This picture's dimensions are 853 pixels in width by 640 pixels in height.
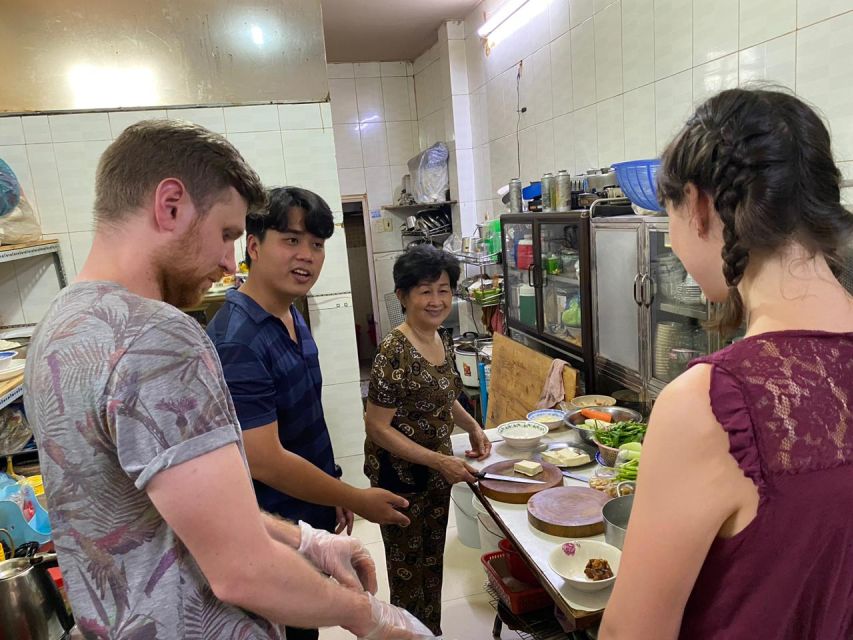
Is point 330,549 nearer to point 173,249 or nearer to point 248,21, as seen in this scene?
point 173,249

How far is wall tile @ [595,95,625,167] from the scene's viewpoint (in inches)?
118

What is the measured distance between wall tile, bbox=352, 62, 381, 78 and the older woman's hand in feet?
16.6

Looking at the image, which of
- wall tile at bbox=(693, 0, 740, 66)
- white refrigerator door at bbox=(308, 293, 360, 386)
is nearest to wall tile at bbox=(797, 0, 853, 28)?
wall tile at bbox=(693, 0, 740, 66)

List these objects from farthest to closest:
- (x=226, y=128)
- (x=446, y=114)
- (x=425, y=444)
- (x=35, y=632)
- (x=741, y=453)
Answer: (x=446, y=114) < (x=226, y=128) < (x=425, y=444) < (x=35, y=632) < (x=741, y=453)

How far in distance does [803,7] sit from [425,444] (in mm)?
2046

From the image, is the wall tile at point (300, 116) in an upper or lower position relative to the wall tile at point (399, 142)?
lower

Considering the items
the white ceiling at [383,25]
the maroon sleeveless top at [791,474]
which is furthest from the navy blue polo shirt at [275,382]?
the white ceiling at [383,25]

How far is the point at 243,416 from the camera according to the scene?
1.40 metres

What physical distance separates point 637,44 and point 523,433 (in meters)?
2.03

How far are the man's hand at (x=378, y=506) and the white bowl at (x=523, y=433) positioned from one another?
1.91ft

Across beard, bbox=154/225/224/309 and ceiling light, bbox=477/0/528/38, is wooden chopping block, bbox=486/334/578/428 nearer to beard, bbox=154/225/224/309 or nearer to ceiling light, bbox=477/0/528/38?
ceiling light, bbox=477/0/528/38

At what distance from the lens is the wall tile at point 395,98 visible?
6.01m

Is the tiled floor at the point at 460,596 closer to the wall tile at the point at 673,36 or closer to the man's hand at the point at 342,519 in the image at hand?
the man's hand at the point at 342,519

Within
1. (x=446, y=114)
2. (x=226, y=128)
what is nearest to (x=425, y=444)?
(x=226, y=128)
